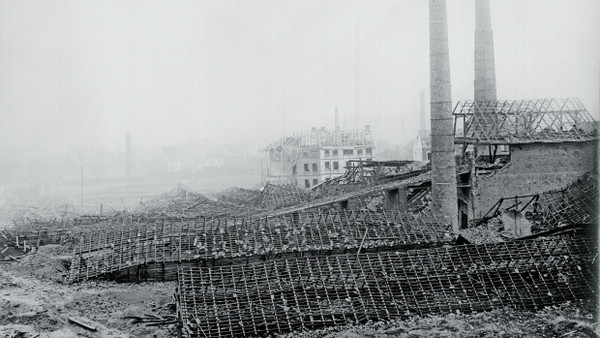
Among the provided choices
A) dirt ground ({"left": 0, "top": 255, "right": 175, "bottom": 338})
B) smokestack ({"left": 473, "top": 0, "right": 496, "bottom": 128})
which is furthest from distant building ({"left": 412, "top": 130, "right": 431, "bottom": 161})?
dirt ground ({"left": 0, "top": 255, "right": 175, "bottom": 338})

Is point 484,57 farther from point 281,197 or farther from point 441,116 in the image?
point 281,197

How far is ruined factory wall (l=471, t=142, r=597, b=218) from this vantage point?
22.9 metres

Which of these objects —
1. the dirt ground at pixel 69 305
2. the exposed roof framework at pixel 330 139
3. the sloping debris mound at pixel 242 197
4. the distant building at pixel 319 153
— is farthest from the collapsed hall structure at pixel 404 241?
the exposed roof framework at pixel 330 139

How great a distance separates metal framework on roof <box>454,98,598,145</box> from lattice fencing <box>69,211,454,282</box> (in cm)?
649

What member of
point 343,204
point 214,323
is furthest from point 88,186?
point 214,323

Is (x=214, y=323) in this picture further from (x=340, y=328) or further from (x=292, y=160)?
(x=292, y=160)

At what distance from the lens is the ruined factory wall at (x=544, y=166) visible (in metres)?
22.9

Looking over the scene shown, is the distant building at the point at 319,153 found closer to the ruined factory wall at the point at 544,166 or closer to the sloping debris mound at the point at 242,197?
the sloping debris mound at the point at 242,197

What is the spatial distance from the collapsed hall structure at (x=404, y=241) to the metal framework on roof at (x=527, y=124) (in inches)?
3.2

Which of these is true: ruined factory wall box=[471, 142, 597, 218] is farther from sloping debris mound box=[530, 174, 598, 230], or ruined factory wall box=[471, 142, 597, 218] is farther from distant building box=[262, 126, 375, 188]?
distant building box=[262, 126, 375, 188]

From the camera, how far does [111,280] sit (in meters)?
16.1

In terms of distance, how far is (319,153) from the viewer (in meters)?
60.1

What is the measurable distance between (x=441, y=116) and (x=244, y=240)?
8.87 metres

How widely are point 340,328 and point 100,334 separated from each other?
201 inches
